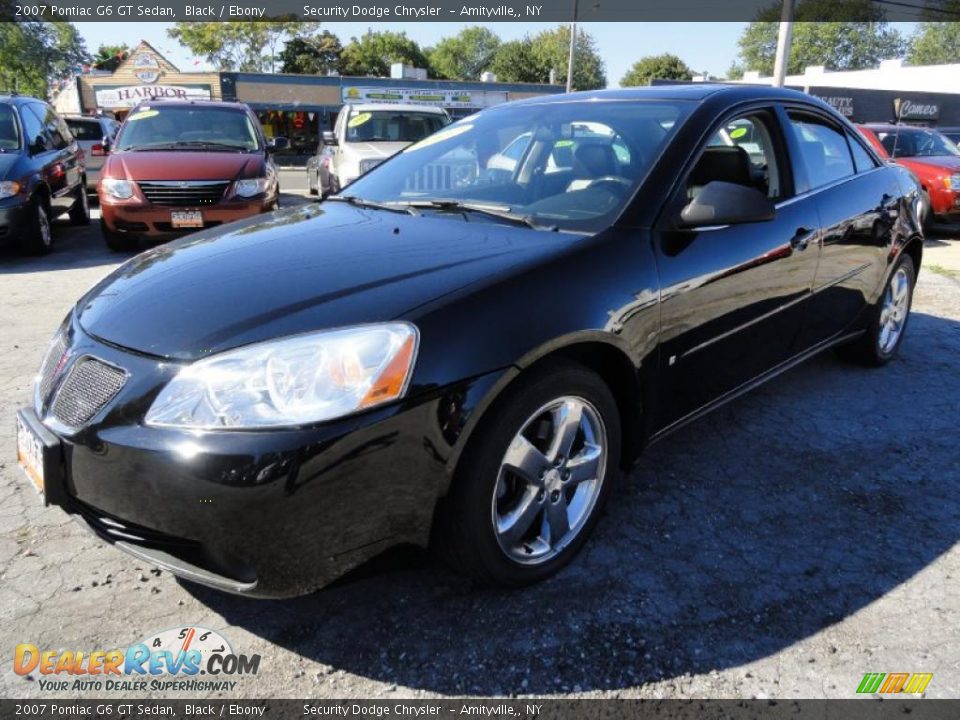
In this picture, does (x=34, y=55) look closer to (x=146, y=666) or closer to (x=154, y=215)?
(x=154, y=215)

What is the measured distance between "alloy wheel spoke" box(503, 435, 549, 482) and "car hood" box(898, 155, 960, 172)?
1017 cm

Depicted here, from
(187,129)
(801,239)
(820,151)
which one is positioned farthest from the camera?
(187,129)

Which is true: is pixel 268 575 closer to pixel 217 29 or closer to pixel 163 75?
pixel 163 75

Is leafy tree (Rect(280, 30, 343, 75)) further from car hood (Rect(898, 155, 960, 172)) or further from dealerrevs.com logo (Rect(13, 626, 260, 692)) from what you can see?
dealerrevs.com logo (Rect(13, 626, 260, 692))

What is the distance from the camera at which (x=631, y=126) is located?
2924 millimetres

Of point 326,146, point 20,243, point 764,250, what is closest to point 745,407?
point 764,250

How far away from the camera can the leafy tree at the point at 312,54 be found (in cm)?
6588

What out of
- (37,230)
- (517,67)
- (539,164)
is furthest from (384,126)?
Answer: (517,67)

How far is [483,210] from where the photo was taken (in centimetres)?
275

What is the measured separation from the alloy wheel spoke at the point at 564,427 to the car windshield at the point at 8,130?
8064 millimetres

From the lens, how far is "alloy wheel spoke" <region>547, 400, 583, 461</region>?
7.41ft

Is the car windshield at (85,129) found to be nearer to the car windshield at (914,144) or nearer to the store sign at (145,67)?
the car windshield at (914,144)

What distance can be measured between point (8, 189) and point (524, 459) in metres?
7.41

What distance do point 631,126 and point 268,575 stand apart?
2.18 meters
